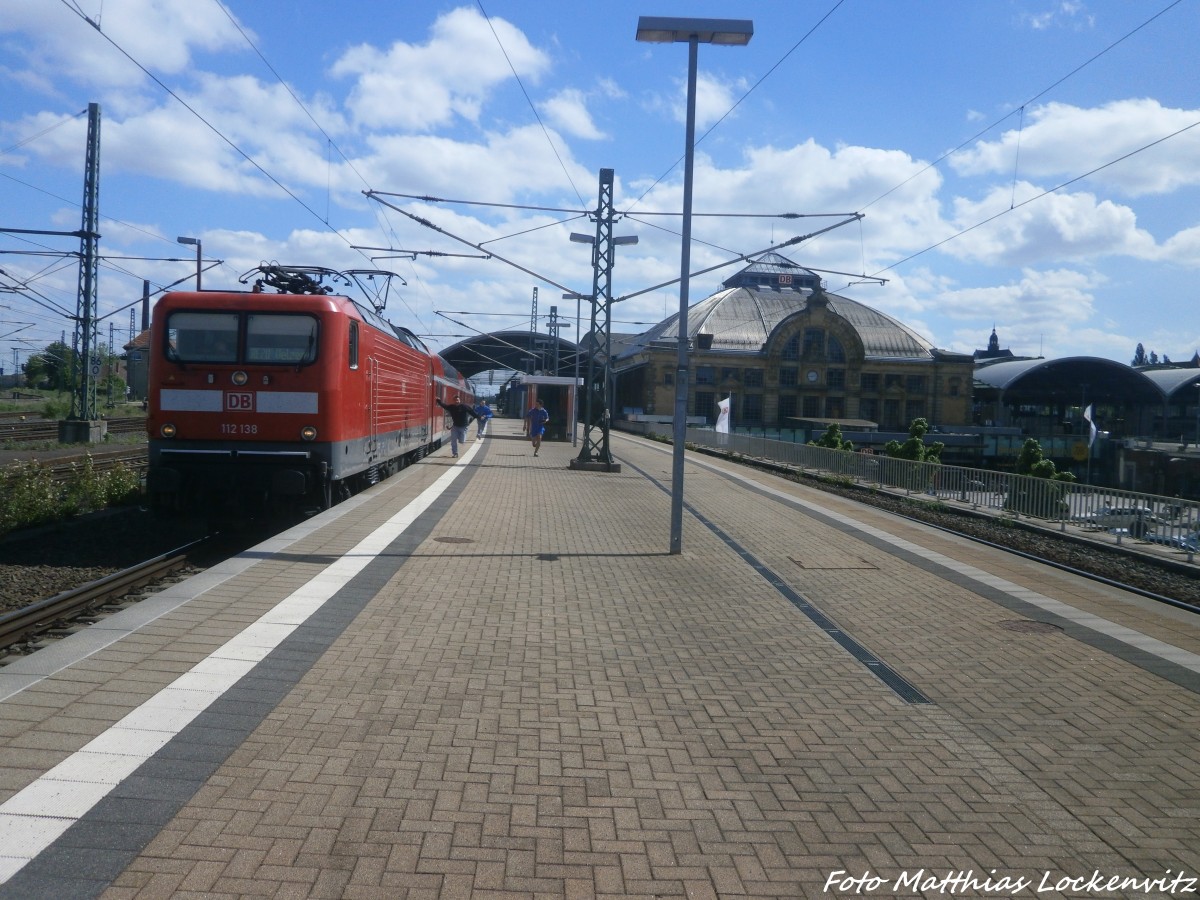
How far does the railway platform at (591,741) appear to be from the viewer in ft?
13.6

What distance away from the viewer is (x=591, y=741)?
18.5 feet

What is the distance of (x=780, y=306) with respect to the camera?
87.0 metres

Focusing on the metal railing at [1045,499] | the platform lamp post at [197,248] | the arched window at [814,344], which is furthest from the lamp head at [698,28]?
the arched window at [814,344]

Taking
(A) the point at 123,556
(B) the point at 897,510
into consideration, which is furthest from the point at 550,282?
(A) the point at 123,556

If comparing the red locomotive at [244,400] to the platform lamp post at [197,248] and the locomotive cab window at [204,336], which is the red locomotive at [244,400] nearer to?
the locomotive cab window at [204,336]

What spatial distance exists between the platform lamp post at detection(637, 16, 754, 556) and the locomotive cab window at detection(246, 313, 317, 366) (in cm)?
481

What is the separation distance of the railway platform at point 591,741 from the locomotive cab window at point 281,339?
3706 millimetres

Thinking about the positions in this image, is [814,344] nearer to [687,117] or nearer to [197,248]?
[197,248]

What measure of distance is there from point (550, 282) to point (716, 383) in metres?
53.2

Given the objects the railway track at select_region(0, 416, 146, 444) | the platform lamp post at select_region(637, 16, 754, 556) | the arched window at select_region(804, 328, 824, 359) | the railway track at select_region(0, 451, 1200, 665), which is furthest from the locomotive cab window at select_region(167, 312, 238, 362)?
the arched window at select_region(804, 328, 824, 359)

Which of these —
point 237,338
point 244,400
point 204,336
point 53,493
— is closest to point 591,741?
point 244,400

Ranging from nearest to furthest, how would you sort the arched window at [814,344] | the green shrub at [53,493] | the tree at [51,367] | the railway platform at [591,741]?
1. the railway platform at [591,741]
2. the green shrub at [53,493]
3. the tree at [51,367]
4. the arched window at [814,344]

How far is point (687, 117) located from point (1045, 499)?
35.5ft

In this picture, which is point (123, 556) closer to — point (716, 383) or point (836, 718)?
point (836, 718)
